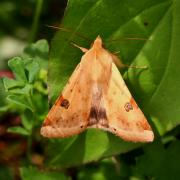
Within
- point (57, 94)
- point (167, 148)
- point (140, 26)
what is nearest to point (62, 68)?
point (57, 94)

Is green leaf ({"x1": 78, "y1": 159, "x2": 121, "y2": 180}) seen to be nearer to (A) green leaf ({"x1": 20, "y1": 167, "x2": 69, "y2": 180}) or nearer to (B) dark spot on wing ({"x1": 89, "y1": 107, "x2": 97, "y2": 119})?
(A) green leaf ({"x1": 20, "y1": 167, "x2": 69, "y2": 180})

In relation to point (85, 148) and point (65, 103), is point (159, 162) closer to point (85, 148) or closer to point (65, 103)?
point (85, 148)

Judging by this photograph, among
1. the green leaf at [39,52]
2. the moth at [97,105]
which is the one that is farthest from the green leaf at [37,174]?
the green leaf at [39,52]

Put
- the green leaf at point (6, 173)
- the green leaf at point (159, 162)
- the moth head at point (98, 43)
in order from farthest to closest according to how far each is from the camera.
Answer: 1. the green leaf at point (6, 173)
2. the green leaf at point (159, 162)
3. the moth head at point (98, 43)

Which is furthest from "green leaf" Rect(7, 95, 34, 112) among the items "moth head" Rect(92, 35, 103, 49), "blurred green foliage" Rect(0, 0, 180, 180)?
"moth head" Rect(92, 35, 103, 49)

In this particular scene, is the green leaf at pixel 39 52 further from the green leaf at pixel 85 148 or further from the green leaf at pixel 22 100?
the green leaf at pixel 85 148

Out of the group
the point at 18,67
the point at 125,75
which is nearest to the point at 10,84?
A: the point at 18,67
